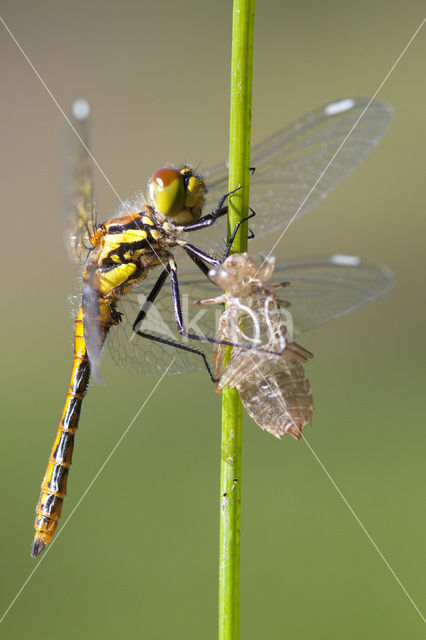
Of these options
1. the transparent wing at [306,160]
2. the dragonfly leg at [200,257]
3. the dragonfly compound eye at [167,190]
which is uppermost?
the transparent wing at [306,160]

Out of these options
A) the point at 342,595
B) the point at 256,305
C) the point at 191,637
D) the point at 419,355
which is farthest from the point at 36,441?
the point at 256,305

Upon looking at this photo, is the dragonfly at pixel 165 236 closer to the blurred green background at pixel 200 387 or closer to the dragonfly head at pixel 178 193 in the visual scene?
the dragonfly head at pixel 178 193

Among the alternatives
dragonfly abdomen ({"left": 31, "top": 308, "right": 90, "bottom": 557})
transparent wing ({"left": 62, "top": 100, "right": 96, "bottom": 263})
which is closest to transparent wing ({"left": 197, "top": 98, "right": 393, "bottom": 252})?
transparent wing ({"left": 62, "top": 100, "right": 96, "bottom": 263})

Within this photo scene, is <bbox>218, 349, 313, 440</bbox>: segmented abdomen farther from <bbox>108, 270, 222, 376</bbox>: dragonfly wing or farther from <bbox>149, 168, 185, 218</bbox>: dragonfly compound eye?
<bbox>149, 168, 185, 218</bbox>: dragonfly compound eye

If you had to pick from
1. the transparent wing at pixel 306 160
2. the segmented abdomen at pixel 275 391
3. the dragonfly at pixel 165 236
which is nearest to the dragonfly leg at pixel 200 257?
the dragonfly at pixel 165 236

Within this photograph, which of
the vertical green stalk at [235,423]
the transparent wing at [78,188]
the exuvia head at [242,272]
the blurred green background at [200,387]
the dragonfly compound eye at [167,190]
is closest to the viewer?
the vertical green stalk at [235,423]

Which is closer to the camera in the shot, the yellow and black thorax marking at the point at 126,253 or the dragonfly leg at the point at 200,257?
the dragonfly leg at the point at 200,257
